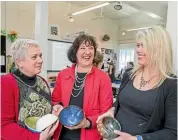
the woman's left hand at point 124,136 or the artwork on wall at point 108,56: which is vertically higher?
the artwork on wall at point 108,56

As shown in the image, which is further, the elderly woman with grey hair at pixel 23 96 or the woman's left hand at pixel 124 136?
the elderly woman with grey hair at pixel 23 96

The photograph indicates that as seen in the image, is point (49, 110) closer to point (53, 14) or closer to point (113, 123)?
point (113, 123)

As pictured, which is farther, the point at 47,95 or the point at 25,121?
the point at 47,95

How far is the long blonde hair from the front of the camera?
Result: 1122 mm

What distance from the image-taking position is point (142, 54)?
119 centimetres

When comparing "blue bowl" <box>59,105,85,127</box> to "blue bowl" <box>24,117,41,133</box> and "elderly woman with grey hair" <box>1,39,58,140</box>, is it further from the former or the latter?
"blue bowl" <box>24,117,41,133</box>

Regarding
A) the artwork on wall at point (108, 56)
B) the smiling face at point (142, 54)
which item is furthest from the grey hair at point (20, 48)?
the artwork on wall at point (108, 56)

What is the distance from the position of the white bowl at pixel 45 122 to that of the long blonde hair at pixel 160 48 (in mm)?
698

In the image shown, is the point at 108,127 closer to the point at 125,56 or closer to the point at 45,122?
the point at 45,122

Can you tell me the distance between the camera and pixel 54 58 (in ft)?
20.1

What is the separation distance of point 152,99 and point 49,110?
719mm

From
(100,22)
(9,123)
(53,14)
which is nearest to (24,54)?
(9,123)

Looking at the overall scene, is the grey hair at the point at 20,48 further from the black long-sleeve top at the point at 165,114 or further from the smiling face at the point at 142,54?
the black long-sleeve top at the point at 165,114

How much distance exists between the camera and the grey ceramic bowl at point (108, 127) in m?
1.18
